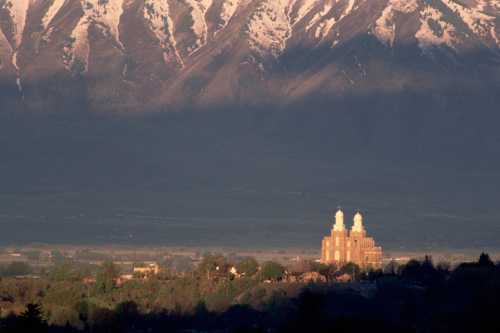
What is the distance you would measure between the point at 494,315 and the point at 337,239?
78.6m

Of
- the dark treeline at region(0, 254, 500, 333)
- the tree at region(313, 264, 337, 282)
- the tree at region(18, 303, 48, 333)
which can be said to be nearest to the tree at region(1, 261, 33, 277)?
the dark treeline at region(0, 254, 500, 333)

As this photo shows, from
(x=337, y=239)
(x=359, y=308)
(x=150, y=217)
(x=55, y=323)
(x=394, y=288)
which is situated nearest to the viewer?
(x=55, y=323)

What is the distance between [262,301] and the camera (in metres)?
96.7

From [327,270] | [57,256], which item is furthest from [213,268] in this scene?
[57,256]

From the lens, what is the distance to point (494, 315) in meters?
69.0

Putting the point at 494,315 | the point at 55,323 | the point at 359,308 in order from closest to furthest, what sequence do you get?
1. the point at 494,315
2. the point at 55,323
3. the point at 359,308

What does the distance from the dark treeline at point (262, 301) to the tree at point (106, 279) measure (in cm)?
6

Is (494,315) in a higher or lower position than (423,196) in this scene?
lower

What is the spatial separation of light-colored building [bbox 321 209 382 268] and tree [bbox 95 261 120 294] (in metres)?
26.6

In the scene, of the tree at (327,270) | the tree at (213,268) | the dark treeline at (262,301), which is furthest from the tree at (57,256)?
the dark treeline at (262,301)

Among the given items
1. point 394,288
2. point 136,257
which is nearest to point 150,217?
point 136,257

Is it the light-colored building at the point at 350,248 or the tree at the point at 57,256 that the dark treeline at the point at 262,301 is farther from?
the tree at the point at 57,256

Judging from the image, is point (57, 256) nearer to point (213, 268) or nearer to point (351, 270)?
point (351, 270)

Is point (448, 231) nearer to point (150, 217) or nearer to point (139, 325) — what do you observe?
point (150, 217)
